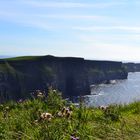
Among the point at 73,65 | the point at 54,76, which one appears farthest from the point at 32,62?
the point at 73,65

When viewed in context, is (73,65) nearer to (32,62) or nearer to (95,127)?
(32,62)

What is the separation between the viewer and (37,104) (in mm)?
12250

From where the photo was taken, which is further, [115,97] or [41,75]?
[41,75]

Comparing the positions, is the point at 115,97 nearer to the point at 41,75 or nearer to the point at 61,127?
the point at 41,75

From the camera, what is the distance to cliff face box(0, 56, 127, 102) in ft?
422

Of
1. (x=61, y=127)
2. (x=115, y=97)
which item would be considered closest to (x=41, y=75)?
(x=115, y=97)

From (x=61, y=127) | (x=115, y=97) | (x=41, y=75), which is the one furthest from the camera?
(x=41, y=75)

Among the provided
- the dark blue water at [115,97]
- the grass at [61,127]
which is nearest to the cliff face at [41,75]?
the dark blue water at [115,97]

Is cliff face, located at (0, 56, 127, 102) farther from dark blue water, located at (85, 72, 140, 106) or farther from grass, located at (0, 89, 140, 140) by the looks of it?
grass, located at (0, 89, 140, 140)

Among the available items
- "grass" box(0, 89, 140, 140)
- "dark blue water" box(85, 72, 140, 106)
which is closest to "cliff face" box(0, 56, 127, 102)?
"dark blue water" box(85, 72, 140, 106)

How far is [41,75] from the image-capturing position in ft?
465

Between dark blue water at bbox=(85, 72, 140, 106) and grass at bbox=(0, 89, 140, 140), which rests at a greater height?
grass at bbox=(0, 89, 140, 140)

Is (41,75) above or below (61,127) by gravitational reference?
below

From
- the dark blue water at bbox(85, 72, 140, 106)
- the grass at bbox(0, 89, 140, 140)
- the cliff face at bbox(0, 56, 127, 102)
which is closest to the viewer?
the grass at bbox(0, 89, 140, 140)
